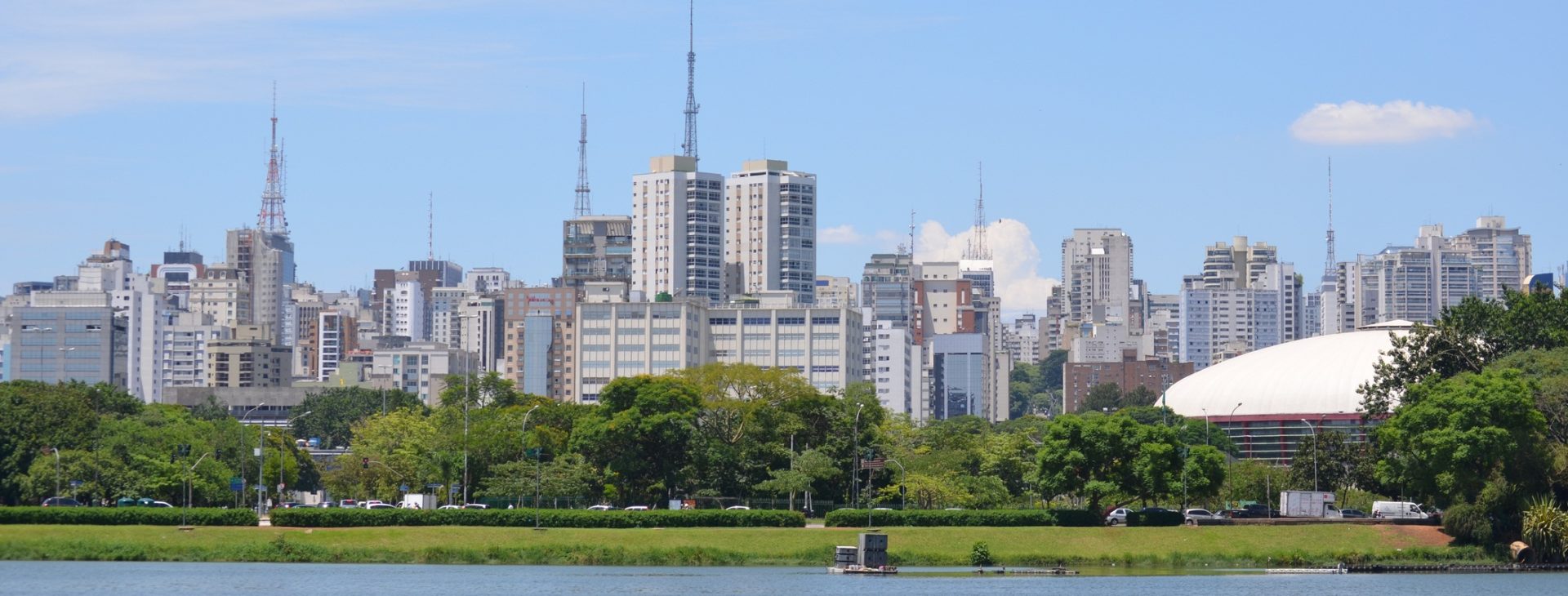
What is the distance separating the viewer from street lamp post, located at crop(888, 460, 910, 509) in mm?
122062

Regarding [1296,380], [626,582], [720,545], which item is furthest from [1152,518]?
[1296,380]

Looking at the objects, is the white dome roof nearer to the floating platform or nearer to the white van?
the white van

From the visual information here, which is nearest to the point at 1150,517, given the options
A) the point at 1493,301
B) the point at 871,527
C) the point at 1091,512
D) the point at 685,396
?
the point at 1091,512

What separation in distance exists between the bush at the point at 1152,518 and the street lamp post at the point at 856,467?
16.5m

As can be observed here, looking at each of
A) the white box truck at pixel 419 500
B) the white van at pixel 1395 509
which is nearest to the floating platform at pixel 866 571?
the white van at pixel 1395 509

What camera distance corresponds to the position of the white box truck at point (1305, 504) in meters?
116

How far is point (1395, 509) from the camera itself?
381 ft

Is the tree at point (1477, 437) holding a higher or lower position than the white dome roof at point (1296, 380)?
lower

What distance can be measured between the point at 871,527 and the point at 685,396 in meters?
21.1

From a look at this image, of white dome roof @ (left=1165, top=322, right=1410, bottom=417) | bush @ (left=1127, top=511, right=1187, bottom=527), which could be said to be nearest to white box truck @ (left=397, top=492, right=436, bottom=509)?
bush @ (left=1127, top=511, right=1187, bottom=527)

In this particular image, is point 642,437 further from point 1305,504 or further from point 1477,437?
point 1477,437

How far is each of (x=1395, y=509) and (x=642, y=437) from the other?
4167cm

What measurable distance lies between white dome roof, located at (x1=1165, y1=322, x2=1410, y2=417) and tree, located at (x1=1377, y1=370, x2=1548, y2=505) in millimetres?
71614

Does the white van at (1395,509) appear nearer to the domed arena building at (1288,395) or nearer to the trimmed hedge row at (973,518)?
the trimmed hedge row at (973,518)
